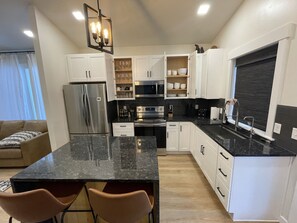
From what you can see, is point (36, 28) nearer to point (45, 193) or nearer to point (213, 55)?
point (45, 193)

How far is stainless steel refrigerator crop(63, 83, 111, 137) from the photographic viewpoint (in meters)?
3.04

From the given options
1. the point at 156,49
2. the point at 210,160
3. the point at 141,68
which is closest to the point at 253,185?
the point at 210,160

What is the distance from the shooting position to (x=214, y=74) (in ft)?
9.71

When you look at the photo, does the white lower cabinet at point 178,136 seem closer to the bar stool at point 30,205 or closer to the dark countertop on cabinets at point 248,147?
the dark countertop on cabinets at point 248,147

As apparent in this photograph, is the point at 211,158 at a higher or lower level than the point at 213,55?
lower

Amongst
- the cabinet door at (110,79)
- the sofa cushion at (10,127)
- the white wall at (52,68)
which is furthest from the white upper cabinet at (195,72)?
the sofa cushion at (10,127)

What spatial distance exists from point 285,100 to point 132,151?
70.9 inches

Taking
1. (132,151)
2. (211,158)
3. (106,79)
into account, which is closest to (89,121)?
(106,79)

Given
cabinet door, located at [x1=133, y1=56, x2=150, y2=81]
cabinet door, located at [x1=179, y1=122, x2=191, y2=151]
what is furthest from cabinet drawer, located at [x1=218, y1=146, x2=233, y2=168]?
cabinet door, located at [x1=133, y1=56, x2=150, y2=81]

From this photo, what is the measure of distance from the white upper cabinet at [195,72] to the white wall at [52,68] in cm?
285

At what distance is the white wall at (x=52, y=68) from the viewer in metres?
2.59

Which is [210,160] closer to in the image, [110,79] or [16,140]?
[110,79]

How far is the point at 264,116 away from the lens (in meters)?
1.96

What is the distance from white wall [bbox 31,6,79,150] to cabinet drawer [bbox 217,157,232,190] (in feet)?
9.93
